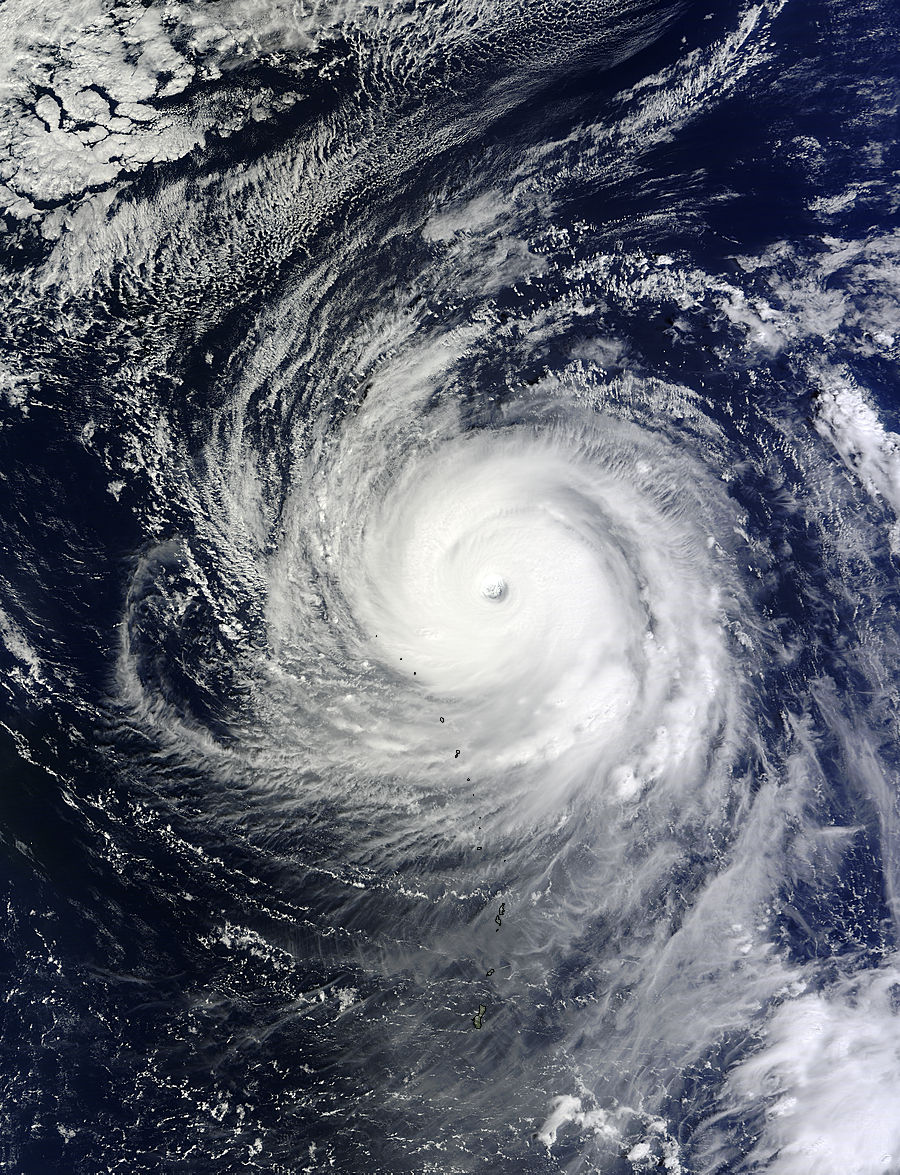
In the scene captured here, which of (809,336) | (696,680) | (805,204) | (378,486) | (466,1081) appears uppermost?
(805,204)

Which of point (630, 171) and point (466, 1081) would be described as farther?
point (630, 171)

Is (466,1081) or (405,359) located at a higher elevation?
(405,359)

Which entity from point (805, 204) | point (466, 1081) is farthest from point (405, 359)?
point (466, 1081)

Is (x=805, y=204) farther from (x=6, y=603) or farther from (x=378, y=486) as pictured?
(x=6, y=603)

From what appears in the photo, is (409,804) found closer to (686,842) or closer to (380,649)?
(380,649)

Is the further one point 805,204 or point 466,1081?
point 805,204

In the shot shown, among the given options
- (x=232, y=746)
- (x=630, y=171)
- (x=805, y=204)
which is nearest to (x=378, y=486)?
(x=232, y=746)
